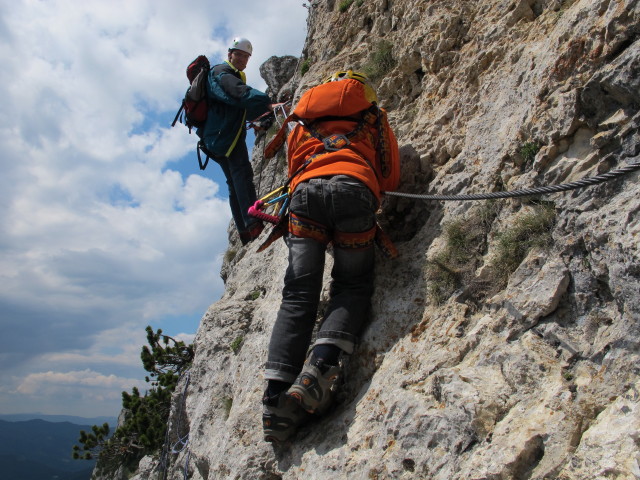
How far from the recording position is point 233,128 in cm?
671

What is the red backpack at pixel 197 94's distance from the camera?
655 centimetres

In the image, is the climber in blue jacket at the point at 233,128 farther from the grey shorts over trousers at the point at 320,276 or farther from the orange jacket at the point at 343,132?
the grey shorts over trousers at the point at 320,276

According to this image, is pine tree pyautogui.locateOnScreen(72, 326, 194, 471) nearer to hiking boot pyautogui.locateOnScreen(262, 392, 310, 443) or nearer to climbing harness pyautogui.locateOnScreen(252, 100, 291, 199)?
climbing harness pyautogui.locateOnScreen(252, 100, 291, 199)

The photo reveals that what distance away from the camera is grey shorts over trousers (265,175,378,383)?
4.24 m

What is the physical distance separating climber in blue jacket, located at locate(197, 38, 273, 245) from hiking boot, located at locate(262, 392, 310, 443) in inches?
104

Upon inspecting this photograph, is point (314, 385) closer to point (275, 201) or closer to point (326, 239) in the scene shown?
point (326, 239)

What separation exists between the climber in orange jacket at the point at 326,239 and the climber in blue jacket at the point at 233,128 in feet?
5.22

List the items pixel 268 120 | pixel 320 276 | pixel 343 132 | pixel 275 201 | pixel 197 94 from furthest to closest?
pixel 268 120, pixel 197 94, pixel 275 201, pixel 343 132, pixel 320 276

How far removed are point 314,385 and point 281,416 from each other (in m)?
0.45

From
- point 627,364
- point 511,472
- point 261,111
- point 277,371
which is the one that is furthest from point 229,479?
point 261,111

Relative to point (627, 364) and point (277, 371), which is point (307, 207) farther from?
point (627, 364)

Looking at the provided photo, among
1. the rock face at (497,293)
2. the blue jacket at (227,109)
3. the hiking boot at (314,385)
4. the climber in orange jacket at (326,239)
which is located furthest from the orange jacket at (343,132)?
the hiking boot at (314,385)

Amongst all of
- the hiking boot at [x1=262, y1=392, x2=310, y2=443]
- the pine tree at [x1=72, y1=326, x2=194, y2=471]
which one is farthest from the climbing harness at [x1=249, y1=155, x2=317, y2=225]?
the pine tree at [x1=72, y1=326, x2=194, y2=471]

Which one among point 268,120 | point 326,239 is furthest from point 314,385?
point 268,120
